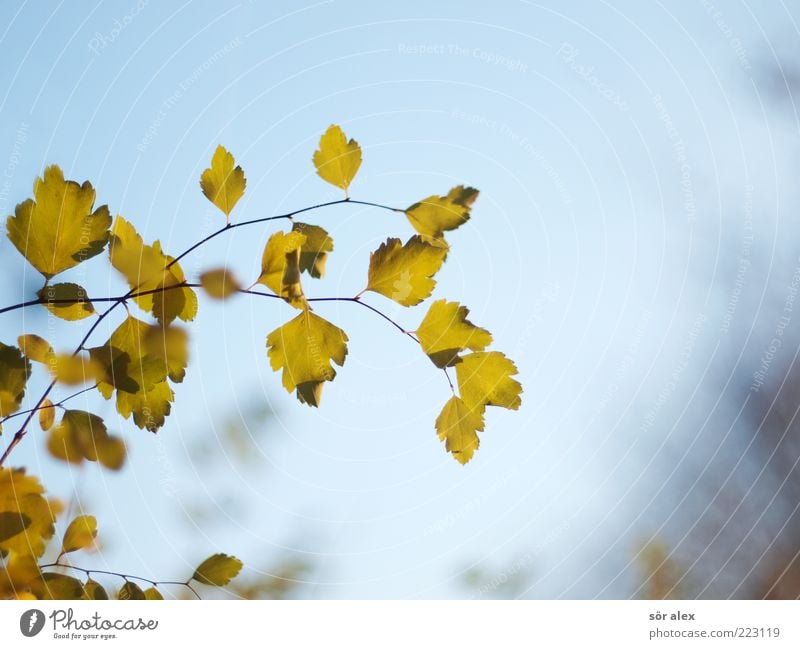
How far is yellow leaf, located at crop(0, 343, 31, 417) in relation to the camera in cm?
21

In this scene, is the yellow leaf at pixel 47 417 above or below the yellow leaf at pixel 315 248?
below

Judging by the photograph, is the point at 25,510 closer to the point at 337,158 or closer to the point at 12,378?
the point at 12,378

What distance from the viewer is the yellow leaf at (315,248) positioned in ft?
0.80

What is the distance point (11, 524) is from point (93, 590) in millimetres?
44

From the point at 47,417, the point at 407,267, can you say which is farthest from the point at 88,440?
the point at 407,267

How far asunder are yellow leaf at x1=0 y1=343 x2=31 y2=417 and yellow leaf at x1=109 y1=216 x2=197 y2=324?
1.7 inches

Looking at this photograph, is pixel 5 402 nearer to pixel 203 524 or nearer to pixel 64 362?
pixel 64 362

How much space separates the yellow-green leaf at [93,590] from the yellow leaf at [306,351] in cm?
10

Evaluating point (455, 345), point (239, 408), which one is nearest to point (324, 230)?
point (455, 345)

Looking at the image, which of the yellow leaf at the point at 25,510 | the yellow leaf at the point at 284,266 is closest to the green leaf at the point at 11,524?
the yellow leaf at the point at 25,510

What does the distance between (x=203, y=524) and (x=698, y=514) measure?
1.38 ft
